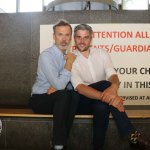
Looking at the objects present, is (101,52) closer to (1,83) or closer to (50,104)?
(50,104)

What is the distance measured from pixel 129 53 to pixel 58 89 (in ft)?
4.59

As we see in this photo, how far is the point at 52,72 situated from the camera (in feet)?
9.14

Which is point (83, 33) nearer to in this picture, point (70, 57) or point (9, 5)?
point (70, 57)

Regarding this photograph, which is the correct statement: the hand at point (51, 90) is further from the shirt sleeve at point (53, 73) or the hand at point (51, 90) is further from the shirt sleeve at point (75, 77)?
the shirt sleeve at point (75, 77)

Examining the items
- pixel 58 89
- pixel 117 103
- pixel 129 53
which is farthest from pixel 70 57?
pixel 129 53

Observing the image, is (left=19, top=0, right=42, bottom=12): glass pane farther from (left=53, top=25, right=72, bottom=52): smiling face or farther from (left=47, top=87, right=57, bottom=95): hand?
(left=47, top=87, right=57, bottom=95): hand

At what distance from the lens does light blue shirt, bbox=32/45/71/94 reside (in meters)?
2.77

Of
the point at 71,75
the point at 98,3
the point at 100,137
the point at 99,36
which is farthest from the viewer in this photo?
the point at 98,3

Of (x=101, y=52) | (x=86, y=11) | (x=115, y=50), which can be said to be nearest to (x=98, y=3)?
(x=86, y=11)

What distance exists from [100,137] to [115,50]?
1440mm

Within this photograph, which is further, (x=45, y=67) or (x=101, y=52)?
(x=101, y=52)

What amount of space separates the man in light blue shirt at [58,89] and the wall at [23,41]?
0.97 meters

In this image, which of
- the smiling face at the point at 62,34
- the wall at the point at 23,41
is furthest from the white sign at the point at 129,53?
the smiling face at the point at 62,34

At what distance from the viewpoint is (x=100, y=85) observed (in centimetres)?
284
